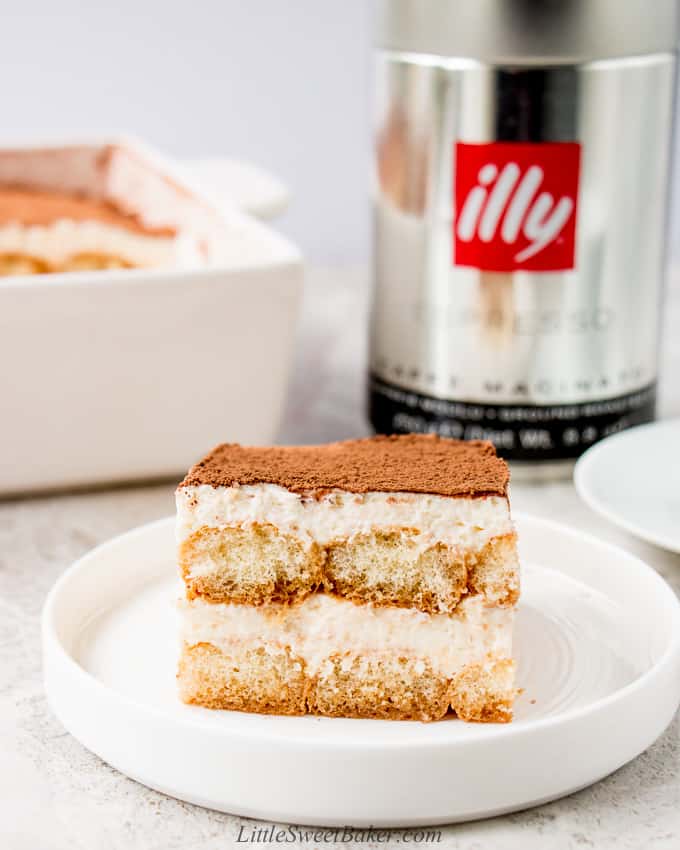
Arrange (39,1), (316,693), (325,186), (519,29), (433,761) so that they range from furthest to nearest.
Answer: (325,186) → (39,1) → (519,29) → (316,693) → (433,761)

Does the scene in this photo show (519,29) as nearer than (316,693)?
No

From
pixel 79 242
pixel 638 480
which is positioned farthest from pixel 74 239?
pixel 638 480

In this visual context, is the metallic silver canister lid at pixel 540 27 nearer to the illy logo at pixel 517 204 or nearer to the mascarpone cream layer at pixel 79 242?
the illy logo at pixel 517 204

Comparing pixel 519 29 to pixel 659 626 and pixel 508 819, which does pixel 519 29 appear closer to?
pixel 659 626

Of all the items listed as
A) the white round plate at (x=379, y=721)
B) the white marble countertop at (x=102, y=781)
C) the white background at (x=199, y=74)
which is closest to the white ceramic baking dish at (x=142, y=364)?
the white marble countertop at (x=102, y=781)

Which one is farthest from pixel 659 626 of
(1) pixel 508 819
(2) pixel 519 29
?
(2) pixel 519 29

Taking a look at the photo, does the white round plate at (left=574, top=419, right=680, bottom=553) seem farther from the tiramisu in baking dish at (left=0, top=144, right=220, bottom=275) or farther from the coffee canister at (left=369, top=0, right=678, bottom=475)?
the tiramisu in baking dish at (left=0, top=144, right=220, bottom=275)

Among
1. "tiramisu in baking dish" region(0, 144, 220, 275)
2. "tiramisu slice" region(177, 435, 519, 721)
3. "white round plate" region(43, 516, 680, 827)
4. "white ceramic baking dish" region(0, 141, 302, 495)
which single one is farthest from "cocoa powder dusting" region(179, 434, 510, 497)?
"tiramisu in baking dish" region(0, 144, 220, 275)
